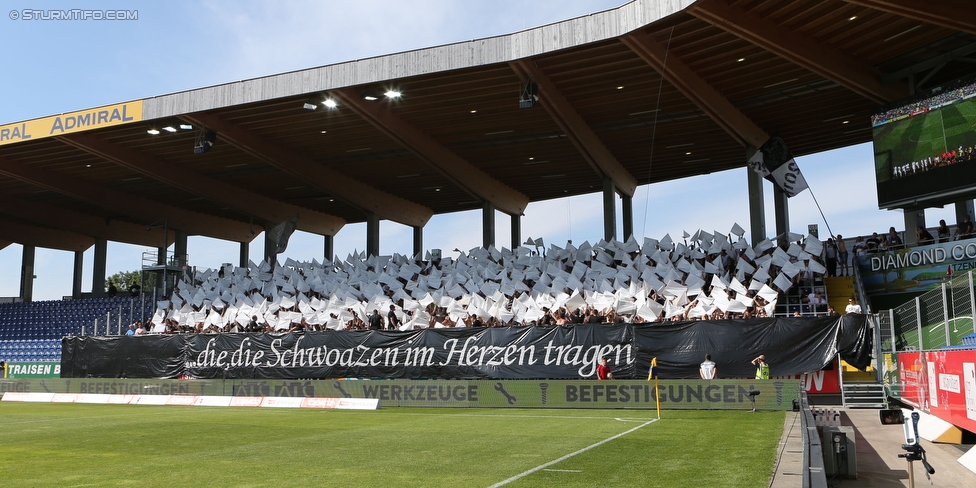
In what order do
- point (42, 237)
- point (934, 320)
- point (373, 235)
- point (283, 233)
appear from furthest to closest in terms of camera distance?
point (42, 237) → point (283, 233) → point (373, 235) → point (934, 320)

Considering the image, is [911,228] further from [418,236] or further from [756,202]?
[418,236]

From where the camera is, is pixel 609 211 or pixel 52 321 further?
pixel 52 321

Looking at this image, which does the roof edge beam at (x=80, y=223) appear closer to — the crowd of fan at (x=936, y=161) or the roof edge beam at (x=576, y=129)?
the roof edge beam at (x=576, y=129)

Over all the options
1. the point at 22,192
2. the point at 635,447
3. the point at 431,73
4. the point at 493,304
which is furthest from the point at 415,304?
the point at 22,192

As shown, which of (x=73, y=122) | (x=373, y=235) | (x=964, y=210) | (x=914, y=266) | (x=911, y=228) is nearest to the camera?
(x=914, y=266)

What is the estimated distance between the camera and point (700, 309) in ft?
77.2

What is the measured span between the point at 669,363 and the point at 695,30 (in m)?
9.49

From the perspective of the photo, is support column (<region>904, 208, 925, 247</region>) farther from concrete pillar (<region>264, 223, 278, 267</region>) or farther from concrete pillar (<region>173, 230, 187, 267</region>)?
concrete pillar (<region>173, 230, 187, 267</region>)

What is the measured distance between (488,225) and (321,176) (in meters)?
8.41

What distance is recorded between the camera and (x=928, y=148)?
23906 millimetres

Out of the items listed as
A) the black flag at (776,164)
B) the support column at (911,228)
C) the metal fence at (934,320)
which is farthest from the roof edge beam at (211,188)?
the support column at (911,228)

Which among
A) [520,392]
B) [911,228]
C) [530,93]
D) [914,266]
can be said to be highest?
[530,93]

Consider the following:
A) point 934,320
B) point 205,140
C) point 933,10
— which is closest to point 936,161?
point 933,10

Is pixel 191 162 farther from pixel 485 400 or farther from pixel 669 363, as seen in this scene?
pixel 669 363
